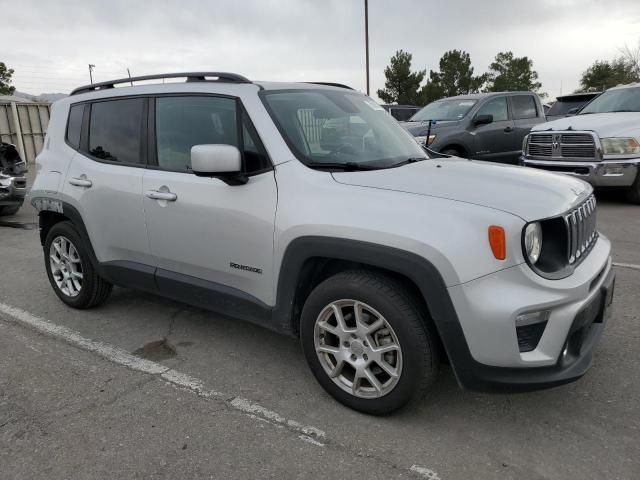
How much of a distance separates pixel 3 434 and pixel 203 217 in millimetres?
1528

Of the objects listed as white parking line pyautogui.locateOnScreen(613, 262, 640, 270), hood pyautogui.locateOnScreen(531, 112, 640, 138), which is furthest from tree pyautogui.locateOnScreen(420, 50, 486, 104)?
white parking line pyautogui.locateOnScreen(613, 262, 640, 270)

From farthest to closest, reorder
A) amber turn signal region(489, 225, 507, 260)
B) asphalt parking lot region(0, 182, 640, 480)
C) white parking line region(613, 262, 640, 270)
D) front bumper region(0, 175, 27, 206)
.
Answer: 1. front bumper region(0, 175, 27, 206)
2. white parking line region(613, 262, 640, 270)
3. asphalt parking lot region(0, 182, 640, 480)
4. amber turn signal region(489, 225, 507, 260)

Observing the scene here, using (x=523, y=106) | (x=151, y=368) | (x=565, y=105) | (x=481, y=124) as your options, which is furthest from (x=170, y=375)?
(x=565, y=105)

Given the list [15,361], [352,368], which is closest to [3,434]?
[15,361]

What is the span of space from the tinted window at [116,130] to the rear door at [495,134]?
7204 mm

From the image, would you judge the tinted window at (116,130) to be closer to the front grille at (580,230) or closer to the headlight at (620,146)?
the front grille at (580,230)

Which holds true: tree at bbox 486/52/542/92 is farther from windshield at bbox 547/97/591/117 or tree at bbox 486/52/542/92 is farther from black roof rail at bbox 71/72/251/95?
black roof rail at bbox 71/72/251/95

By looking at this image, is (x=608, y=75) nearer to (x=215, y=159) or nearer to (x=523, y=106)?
(x=523, y=106)

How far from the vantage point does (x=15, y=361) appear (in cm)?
354

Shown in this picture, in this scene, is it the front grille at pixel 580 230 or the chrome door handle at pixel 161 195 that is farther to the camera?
the chrome door handle at pixel 161 195

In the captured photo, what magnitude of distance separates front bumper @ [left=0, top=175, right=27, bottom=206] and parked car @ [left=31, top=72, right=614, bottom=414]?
18.2ft

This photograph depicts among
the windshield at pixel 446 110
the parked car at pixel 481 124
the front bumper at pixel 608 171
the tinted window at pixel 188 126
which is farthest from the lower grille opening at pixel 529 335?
the windshield at pixel 446 110

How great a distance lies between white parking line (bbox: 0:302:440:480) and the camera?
2.66 m

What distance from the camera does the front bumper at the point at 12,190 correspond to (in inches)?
343
